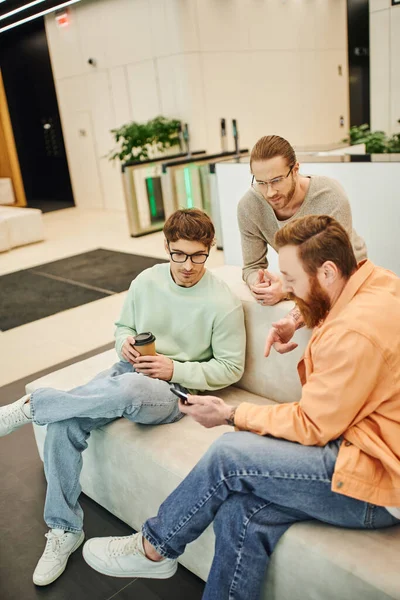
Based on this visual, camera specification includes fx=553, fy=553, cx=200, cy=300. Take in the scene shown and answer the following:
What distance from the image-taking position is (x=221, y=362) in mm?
2215

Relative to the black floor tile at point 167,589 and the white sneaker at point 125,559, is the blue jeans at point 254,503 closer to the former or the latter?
the white sneaker at point 125,559

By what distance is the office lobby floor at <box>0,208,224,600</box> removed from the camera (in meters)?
1.99

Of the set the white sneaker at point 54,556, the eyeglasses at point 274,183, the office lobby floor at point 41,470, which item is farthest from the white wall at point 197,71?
the white sneaker at point 54,556

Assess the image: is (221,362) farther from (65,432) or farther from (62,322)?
(62,322)

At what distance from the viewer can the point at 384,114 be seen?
7840 mm

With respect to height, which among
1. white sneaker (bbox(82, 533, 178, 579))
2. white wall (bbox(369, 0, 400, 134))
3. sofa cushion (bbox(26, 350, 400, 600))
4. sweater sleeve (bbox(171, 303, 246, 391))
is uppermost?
white wall (bbox(369, 0, 400, 134))

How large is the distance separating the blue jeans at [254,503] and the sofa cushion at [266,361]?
700mm

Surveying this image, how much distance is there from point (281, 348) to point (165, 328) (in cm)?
55

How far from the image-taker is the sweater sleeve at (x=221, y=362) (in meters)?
2.15

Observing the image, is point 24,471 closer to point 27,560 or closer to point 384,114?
point 27,560

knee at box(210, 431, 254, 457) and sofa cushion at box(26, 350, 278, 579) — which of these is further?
sofa cushion at box(26, 350, 278, 579)

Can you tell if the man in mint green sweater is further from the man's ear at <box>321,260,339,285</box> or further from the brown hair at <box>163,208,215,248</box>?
the man's ear at <box>321,260,339,285</box>

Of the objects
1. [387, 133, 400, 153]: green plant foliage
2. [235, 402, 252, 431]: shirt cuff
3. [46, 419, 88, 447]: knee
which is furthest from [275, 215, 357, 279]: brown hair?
[387, 133, 400, 153]: green plant foliage

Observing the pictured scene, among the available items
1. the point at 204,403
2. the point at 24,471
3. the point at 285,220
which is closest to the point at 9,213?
the point at 24,471
